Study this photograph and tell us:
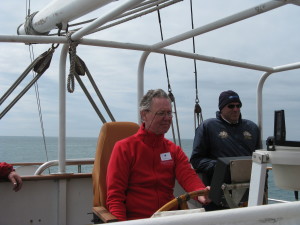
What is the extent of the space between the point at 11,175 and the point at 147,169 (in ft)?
3.25

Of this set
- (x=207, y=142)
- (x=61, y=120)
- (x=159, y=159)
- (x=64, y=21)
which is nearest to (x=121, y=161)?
(x=159, y=159)

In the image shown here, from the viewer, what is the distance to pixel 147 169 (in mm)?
2744

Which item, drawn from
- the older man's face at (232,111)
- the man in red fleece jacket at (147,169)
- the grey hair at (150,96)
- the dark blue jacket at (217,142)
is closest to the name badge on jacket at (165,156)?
the man in red fleece jacket at (147,169)

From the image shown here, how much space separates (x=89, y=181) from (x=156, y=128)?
3.40 feet

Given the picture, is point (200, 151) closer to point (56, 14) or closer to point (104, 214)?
point (104, 214)

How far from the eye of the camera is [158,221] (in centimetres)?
114

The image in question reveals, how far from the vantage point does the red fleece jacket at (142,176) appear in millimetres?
2615

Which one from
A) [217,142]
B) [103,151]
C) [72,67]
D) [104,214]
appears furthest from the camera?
[217,142]

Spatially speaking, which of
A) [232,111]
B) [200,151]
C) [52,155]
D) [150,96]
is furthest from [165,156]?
[52,155]

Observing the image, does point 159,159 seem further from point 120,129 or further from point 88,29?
point 88,29

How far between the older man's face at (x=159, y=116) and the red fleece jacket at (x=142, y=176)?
5 cm

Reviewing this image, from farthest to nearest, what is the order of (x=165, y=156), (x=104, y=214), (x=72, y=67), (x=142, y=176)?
(x=72, y=67)
(x=165, y=156)
(x=142, y=176)
(x=104, y=214)

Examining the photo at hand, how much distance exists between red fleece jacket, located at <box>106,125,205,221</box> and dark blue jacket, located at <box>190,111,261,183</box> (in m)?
0.68

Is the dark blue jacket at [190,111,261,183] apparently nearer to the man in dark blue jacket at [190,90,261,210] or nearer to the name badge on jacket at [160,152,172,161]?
the man in dark blue jacket at [190,90,261,210]
